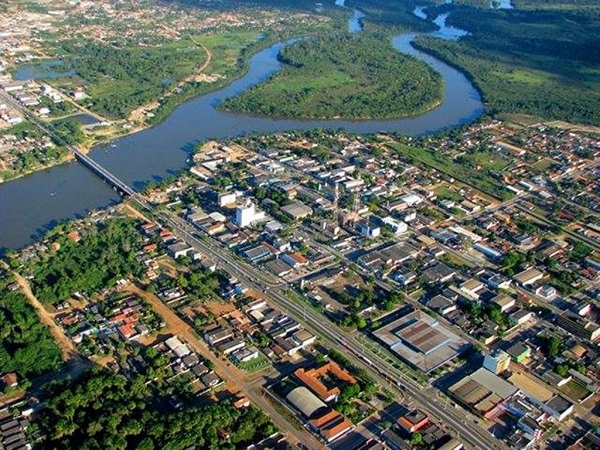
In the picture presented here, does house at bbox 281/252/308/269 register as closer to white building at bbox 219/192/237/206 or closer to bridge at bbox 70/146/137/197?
white building at bbox 219/192/237/206

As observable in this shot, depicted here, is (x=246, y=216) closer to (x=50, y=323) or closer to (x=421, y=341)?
(x=50, y=323)

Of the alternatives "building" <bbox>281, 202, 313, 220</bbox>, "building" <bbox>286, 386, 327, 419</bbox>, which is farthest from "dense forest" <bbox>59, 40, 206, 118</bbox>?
"building" <bbox>286, 386, 327, 419</bbox>

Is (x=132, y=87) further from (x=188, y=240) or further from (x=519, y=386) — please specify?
(x=519, y=386)

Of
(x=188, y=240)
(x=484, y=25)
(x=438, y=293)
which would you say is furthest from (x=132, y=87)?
(x=484, y=25)

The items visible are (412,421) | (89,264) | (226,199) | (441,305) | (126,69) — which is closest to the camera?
(412,421)

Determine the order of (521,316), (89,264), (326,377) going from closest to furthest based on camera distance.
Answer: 1. (326,377)
2. (521,316)
3. (89,264)

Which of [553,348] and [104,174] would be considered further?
[104,174]

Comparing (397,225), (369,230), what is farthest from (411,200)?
(369,230)

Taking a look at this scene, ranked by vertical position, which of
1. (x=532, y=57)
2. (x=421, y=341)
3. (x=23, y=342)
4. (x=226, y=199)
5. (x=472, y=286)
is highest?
(x=532, y=57)
